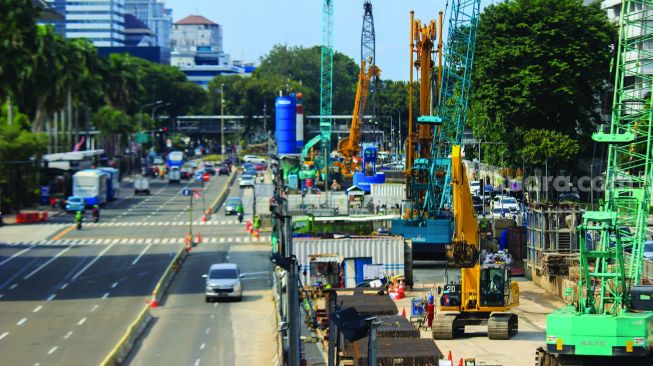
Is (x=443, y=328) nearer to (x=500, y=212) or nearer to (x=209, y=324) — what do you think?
(x=209, y=324)

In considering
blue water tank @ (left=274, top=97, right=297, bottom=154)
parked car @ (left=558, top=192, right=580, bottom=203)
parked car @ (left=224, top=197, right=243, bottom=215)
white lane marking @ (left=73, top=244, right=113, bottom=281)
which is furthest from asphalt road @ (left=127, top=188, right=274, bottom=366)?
blue water tank @ (left=274, top=97, right=297, bottom=154)

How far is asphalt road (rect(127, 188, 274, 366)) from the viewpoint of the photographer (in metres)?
49.2

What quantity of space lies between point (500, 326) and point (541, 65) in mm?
61940

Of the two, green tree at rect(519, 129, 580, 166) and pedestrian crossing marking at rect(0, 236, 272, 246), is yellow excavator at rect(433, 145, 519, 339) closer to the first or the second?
pedestrian crossing marking at rect(0, 236, 272, 246)

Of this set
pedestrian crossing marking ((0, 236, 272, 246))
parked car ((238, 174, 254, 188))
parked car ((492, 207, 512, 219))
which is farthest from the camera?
parked car ((238, 174, 254, 188))

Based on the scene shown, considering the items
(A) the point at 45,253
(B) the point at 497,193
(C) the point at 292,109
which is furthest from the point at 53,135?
(A) the point at 45,253

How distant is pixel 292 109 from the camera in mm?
149000

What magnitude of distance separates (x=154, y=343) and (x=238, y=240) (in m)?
44.3

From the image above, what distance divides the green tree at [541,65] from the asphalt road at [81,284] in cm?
2668

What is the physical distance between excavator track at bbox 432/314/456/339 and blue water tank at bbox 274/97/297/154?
99.4m

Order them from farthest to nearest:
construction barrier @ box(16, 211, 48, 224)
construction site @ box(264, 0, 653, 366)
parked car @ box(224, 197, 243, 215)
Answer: parked car @ box(224, 197, 243, 215) → construction barrier @ box(16, 211, 48, 224) → construction site @ box(264, 0, 653, 366)

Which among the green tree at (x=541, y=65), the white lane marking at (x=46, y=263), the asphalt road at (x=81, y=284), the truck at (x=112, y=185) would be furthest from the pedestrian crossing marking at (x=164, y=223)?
the green tree at (x=541, y=65)

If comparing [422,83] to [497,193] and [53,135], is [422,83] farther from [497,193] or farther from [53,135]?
[53,135]

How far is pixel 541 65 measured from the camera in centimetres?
10812
